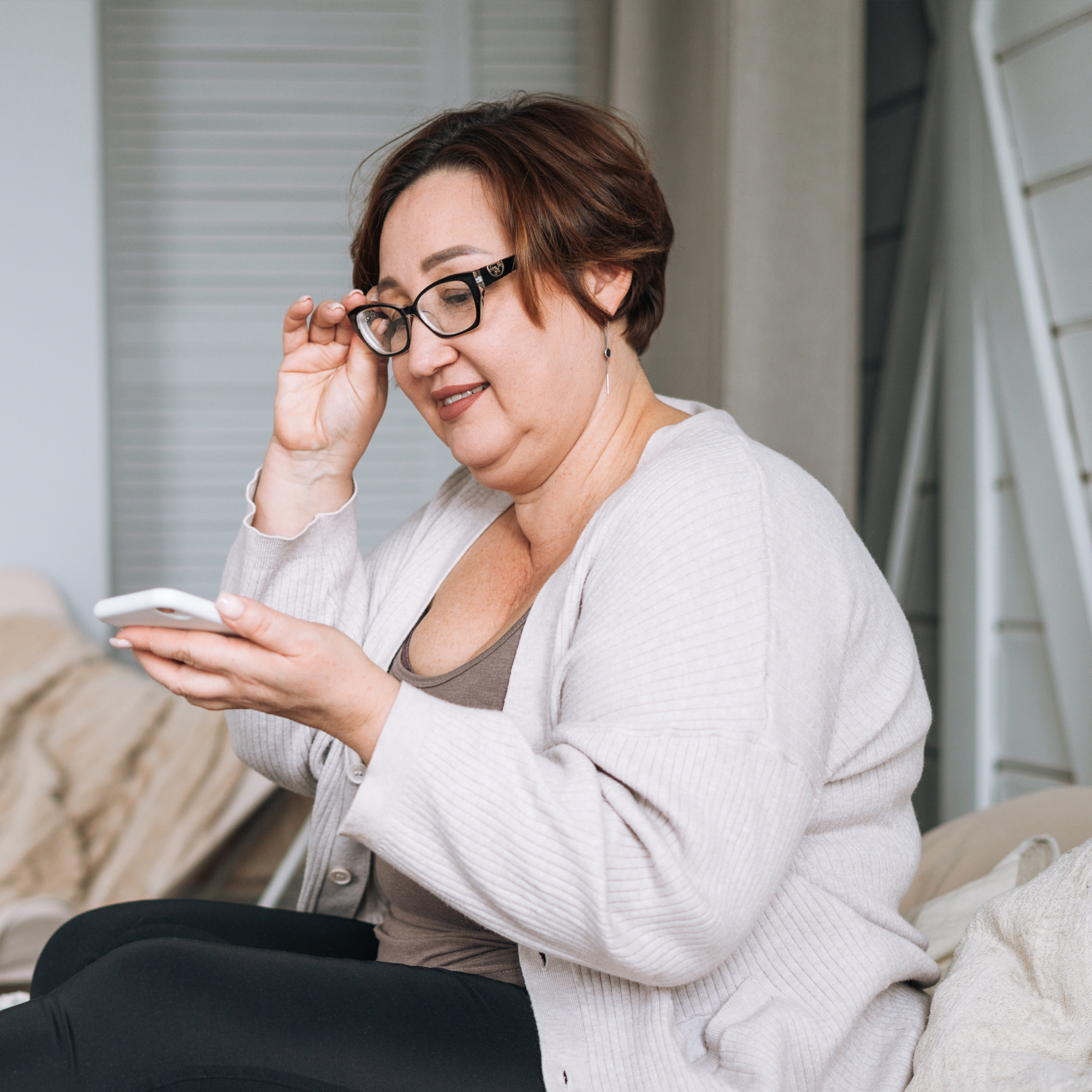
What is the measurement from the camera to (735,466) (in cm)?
83

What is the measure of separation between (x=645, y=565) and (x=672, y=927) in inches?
9.9

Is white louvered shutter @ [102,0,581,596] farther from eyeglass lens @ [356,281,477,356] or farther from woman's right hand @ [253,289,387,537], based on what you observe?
eyeglass lens @ [356,281,477,356]

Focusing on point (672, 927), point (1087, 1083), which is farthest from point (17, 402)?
point (1087, 1083)

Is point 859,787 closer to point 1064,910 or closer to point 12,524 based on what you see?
point 1064,910

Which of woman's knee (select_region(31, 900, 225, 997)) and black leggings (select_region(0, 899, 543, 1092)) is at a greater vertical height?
black leggings (select_region(0, 899, 543, 1092))

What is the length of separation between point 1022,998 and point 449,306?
753mm

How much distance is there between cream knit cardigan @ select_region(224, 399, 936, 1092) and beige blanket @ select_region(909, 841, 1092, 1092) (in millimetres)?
40

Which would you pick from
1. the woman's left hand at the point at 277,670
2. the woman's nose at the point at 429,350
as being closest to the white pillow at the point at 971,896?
the woman's left hand at the point at 277,670

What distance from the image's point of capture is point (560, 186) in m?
1.00

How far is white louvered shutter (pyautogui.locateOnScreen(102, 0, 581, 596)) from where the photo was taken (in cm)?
279

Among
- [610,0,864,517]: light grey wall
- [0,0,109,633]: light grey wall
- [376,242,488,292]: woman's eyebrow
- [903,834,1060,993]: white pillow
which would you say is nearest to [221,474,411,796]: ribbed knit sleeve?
[376,242,488,292]: woman's eyebrow

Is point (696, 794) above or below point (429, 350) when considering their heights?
below

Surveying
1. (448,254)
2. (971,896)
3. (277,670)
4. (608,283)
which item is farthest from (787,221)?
(277,670)

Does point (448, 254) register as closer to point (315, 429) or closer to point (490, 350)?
point (490, 350)
